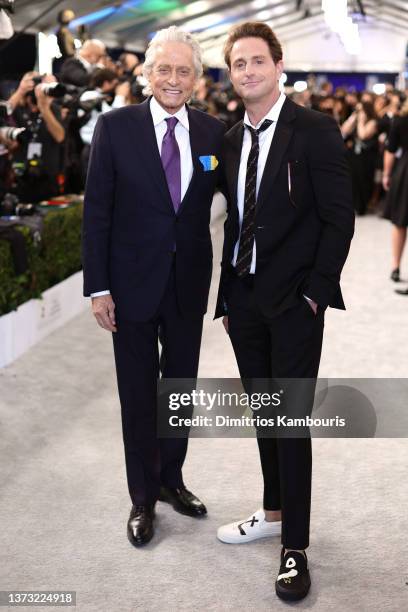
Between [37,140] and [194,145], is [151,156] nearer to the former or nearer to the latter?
[194,145]

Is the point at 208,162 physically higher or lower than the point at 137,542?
higher

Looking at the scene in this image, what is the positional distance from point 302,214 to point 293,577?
93 cm

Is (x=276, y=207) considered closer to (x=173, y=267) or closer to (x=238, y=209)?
(x=238, y=209)

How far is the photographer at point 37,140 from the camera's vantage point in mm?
5211

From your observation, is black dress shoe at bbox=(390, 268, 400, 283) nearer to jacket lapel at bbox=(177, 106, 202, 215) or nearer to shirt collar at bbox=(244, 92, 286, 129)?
jacket lapel at bbox=(177, 106, 202, 215)

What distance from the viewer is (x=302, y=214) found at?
207 centimetres

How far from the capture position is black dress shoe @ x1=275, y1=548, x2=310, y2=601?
7.06 feet

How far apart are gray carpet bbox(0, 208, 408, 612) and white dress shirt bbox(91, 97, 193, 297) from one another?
756 mm

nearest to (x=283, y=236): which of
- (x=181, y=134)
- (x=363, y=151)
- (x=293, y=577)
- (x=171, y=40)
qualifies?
(x=181, y=134)

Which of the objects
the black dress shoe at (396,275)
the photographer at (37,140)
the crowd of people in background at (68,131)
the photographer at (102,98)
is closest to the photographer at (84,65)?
the crowd of people in background at (68,131)

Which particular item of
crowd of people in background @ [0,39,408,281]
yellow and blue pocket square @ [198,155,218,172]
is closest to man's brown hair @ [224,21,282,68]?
yellow and blue pocket square @ [198,155,218,172]

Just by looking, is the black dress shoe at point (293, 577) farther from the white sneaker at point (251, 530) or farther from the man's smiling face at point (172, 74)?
the man's smiling face at point (172, 74)

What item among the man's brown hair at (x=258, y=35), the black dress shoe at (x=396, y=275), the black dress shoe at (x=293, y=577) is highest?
the man's brown hair at (x=258, y=35)

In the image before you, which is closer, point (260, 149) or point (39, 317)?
point (260, 149)
